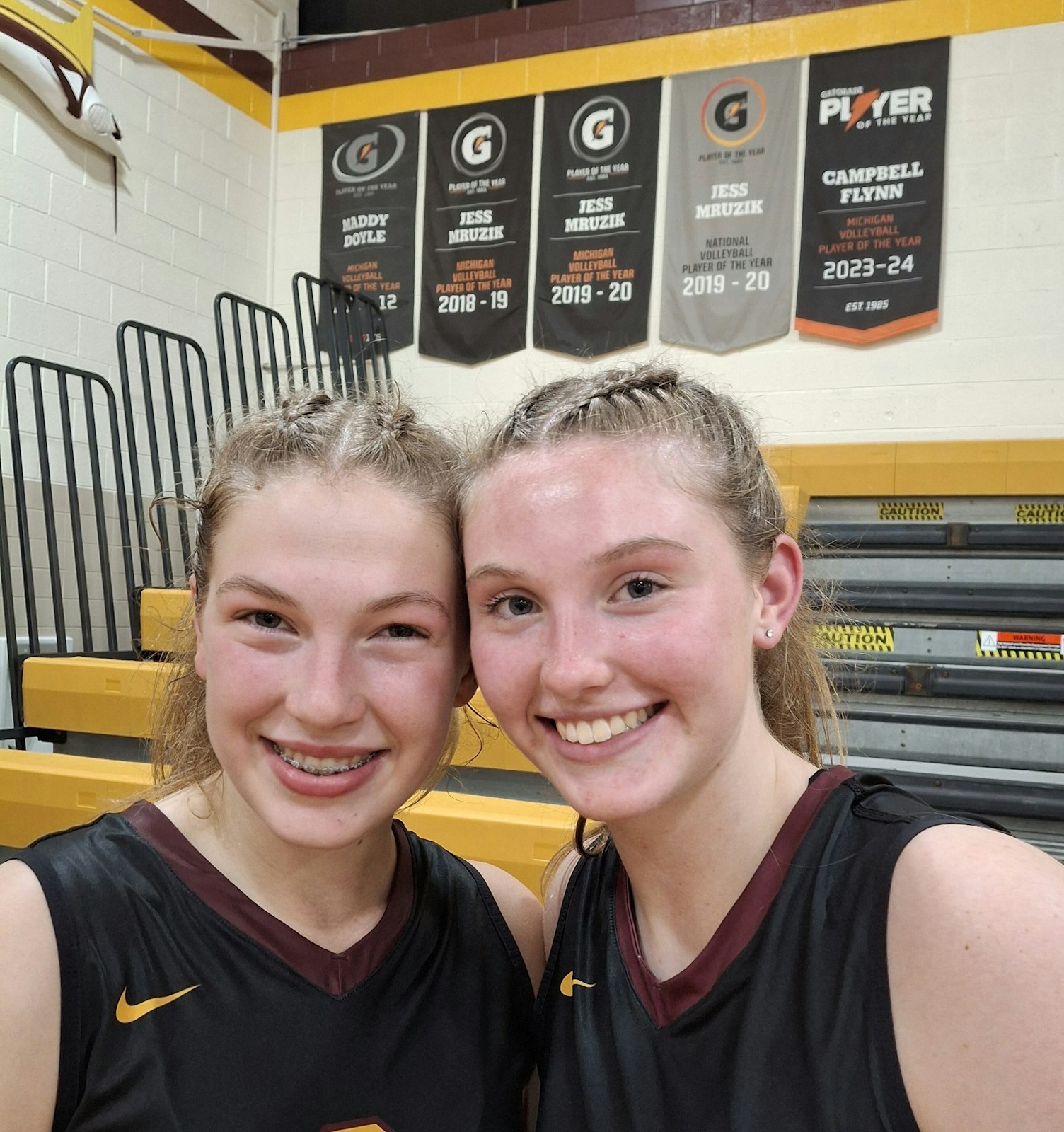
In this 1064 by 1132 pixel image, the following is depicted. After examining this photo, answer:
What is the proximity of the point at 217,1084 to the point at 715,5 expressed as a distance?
5662 mm

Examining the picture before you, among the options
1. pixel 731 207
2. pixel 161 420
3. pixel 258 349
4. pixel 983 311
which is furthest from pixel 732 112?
pixel 161 420

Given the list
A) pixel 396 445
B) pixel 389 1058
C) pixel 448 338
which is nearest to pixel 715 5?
pixel 448 338

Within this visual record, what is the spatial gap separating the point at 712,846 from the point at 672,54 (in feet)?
17.4

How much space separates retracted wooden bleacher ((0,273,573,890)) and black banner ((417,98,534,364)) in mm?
450

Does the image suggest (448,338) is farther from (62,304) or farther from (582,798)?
(582,798)

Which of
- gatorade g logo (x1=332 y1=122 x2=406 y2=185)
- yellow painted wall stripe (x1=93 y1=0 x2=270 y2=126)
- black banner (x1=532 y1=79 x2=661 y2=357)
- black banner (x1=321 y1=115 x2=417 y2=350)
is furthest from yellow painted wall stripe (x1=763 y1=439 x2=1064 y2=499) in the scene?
yellow painted wall stripe (x1=93 y1=0 x2=270 y2=126)

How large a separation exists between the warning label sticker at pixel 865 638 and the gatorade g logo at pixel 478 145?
345 centimetres

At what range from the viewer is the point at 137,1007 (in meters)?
1.02

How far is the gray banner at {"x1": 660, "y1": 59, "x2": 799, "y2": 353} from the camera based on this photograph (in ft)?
16.8

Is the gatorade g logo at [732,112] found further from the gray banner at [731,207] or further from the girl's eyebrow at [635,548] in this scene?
the girl's eyebrow at [635,548]

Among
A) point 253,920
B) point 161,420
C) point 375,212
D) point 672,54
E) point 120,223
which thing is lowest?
point 253,920

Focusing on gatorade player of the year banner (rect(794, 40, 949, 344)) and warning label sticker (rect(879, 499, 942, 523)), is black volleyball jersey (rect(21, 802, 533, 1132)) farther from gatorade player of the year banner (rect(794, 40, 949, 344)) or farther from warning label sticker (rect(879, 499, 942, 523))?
gatorade player of the year banner (rect(794, 40, 949, 344))

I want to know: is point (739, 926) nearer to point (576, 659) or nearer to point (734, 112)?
point (576, 659)

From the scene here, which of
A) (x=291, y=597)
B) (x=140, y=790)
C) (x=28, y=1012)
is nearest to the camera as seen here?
(x=28, y=1012)
